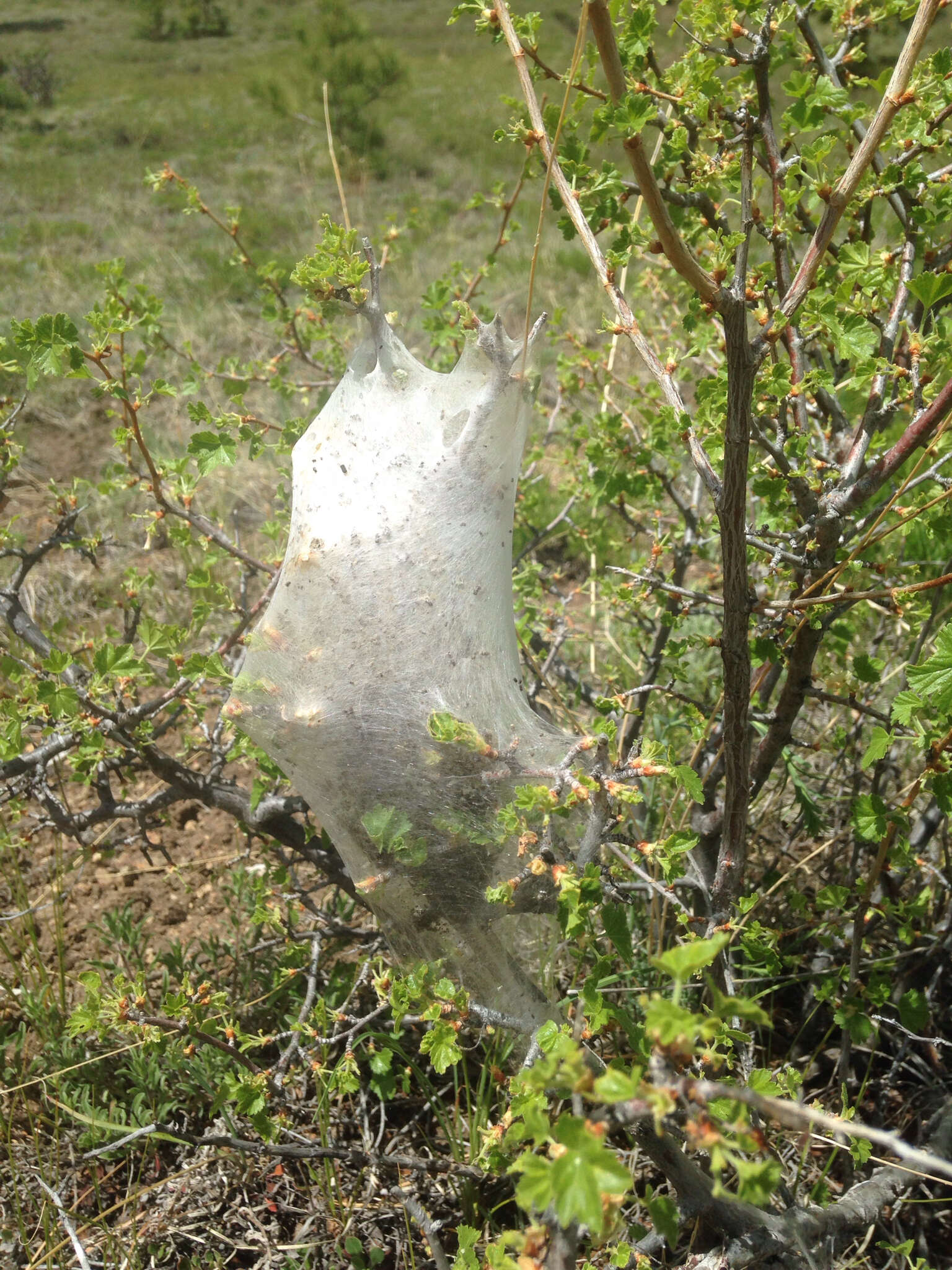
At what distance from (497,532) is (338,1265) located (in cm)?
139

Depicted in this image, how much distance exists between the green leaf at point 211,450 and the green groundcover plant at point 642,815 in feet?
0.05

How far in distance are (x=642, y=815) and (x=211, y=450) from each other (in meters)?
1.26

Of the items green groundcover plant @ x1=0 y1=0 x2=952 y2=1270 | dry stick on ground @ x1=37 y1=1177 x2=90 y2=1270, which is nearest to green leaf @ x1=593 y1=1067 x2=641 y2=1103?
green groundcover plant @ x1=0 y1=0 x2=952 y2=1270

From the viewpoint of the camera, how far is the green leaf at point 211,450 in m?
1.75

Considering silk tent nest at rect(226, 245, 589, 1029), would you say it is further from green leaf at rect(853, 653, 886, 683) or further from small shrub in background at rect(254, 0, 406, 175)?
small shrub in background at rect(254, 0, 406, 175)

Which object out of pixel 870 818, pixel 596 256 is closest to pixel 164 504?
pixel 596 256

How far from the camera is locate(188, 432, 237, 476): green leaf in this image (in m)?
1.75

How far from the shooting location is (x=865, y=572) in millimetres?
1791

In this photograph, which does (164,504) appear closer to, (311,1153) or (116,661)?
(116,661)

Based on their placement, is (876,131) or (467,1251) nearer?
(876,131)

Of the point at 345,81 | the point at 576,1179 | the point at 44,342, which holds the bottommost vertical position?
the point at 576,1179

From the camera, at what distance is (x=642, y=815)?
2.11 meters

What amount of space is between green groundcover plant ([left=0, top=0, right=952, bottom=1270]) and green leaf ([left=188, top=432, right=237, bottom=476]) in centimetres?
2

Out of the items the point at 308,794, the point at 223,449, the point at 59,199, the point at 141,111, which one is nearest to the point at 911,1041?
the point at 308,794
